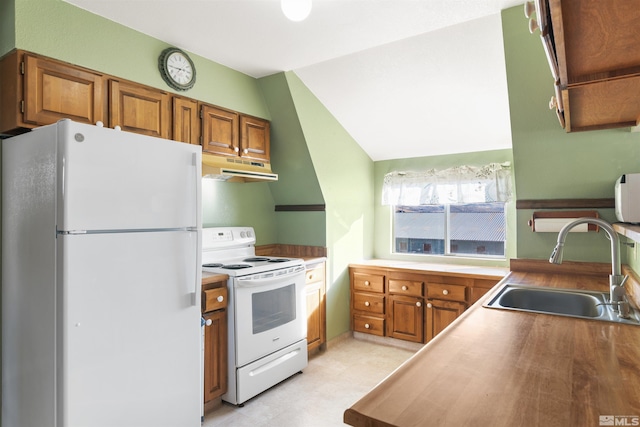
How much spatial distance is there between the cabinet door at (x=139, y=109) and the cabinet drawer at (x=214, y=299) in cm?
114

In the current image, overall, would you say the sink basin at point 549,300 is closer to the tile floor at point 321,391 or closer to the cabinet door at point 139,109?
the tile floor at point 321,391

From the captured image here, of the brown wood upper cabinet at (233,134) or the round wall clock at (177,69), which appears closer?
the round wall clock at (177,69)

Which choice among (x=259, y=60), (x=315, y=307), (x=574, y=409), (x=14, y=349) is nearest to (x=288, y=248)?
(x=315, y=307)

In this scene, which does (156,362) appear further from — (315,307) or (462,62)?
(462,62)

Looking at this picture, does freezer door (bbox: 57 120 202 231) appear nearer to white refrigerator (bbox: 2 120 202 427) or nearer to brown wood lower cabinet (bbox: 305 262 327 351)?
white refrigerator (bbox: 2 120 202 427)

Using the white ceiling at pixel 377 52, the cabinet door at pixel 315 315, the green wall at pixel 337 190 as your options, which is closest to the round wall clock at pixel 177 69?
the white ceiling at pixel 377 52

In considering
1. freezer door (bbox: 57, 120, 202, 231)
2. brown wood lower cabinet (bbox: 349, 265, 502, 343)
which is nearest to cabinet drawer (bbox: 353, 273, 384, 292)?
brown wood lower cabinet (bbox: 349, 265, 502, 343)

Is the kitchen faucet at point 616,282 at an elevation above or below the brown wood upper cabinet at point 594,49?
below

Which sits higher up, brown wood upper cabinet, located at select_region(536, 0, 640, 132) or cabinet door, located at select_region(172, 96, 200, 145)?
cabinet door, located at select_region(172, 96, 200, 145)

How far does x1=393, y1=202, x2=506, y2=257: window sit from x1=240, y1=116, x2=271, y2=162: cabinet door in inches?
71.5

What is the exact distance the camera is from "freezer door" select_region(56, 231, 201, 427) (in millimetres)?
1703

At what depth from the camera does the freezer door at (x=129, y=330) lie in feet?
5.59

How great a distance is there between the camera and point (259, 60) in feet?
9.93

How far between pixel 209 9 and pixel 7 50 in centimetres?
110
